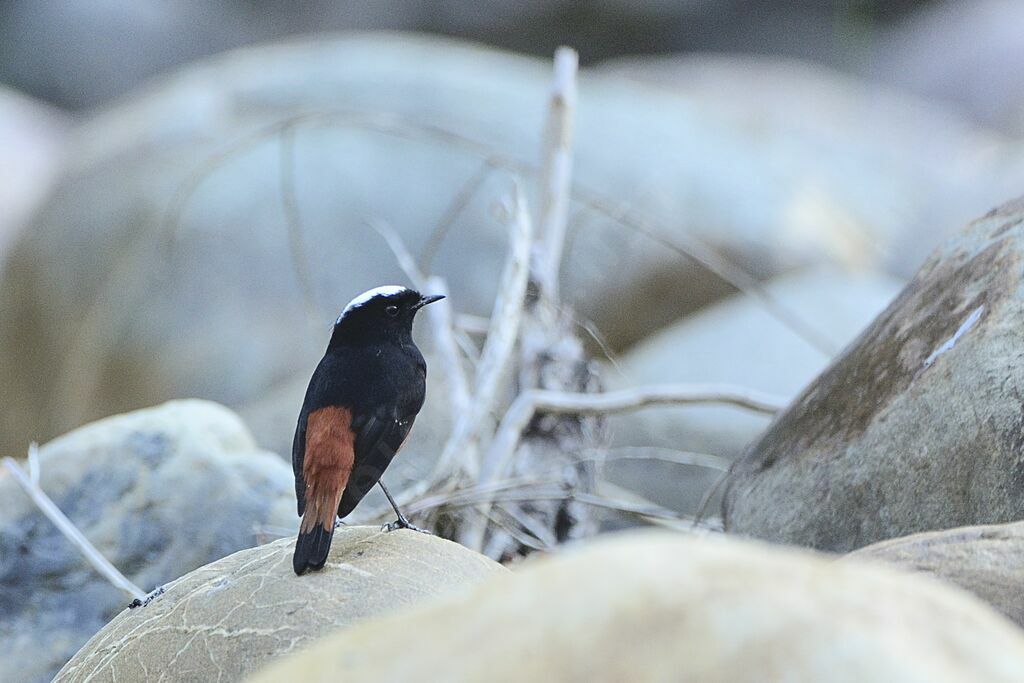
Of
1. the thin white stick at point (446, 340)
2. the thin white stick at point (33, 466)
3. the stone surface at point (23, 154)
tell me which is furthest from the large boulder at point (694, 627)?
the stone surface at point (23, 154)

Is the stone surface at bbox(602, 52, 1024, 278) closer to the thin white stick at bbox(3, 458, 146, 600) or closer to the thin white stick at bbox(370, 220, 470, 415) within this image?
the thin white stick at bbox(370, 220, 470, 415)

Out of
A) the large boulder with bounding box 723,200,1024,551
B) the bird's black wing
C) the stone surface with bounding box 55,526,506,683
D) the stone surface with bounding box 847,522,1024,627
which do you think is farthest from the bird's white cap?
the stone surface with bounding box 847,522,1024,627

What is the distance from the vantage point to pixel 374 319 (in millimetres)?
3100

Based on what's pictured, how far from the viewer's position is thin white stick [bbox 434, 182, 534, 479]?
4145 millimetres

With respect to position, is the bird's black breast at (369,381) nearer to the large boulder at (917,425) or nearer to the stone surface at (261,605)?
the stone surface at (261,605)

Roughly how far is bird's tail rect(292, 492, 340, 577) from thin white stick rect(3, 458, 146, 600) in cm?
98

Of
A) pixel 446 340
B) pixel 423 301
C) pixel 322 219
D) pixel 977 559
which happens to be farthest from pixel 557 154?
pixel 322 219

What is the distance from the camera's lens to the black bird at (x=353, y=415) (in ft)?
8.95

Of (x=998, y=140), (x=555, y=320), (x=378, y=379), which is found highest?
(x=998, y=140)

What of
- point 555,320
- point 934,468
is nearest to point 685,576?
point 934,468

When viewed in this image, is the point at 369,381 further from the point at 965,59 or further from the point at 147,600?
the point at 965,59

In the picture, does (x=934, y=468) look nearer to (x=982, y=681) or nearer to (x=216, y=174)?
(x=982, y=681)

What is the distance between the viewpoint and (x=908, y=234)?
345 inches

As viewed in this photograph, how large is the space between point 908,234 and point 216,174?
4.33 metres
